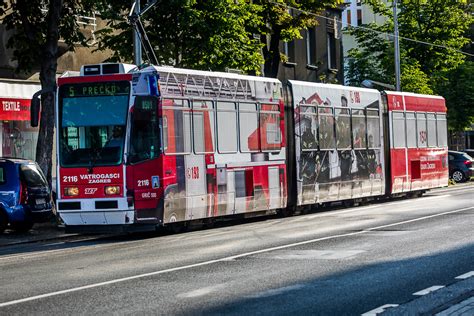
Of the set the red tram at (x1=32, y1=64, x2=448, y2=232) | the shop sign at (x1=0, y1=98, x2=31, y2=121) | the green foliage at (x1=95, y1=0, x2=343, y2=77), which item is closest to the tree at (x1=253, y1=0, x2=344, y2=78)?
the green foliage at (x1=95, y1=0, x2=343, y2=77)

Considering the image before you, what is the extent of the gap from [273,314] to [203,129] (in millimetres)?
11893

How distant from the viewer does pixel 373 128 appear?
1169 inches

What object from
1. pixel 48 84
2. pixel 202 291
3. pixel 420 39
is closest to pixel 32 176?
pixel 48 84

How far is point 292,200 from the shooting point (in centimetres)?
2492

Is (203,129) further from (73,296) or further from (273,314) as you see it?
(273,314)

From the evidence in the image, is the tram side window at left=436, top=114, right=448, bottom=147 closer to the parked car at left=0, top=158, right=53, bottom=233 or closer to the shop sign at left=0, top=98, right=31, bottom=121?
the shop sign at left=0, top=98, right=31, bottom=121

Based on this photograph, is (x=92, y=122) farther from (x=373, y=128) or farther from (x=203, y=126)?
(x=373, y=128)

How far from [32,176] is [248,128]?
490cm

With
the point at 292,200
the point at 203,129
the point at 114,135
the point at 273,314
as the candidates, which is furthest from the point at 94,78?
the point at 273,314

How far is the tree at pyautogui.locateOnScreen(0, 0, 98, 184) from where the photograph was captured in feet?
79.7

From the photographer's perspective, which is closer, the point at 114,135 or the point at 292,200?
the point at 114,135

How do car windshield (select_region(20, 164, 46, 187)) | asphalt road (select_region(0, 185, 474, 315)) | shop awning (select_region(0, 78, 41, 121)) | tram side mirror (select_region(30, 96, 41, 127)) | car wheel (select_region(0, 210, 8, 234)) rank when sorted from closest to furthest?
asphalt road (select_region(0, 185, 474, 315))
tram side mirror (select_region(30, 96, 41, 127))
car wheel (select_region(0, 210, 8, 234))
car windshield (select_region(20, 164, 46, 187))
shop awning (select_region(0, 78, 41, 121))

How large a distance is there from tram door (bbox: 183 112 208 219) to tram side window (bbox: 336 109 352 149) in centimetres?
728

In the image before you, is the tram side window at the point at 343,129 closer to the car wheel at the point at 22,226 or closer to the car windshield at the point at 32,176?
the car windshield at the point at 32,176
